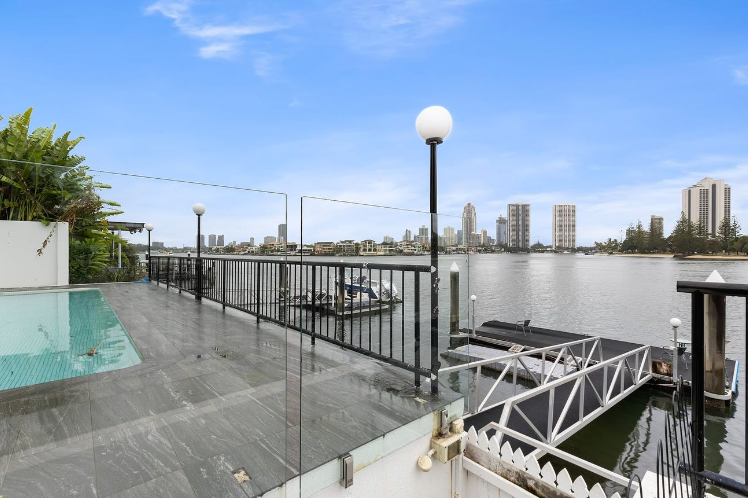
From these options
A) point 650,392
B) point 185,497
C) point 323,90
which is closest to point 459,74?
point 323,90

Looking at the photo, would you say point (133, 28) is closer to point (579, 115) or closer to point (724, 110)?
point (579, 115)

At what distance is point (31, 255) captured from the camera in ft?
4.36

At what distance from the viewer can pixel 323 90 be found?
48.5 ft

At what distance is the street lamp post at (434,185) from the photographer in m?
2.54

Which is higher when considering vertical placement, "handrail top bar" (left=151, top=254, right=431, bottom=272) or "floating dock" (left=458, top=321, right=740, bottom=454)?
"handrail top bar" (left=151, top=254, right=431, bottom=272)

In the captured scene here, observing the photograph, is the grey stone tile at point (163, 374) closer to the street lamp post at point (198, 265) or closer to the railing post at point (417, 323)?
the street lamp post at point (198, 265)

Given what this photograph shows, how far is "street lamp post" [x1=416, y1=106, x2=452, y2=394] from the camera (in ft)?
8.33

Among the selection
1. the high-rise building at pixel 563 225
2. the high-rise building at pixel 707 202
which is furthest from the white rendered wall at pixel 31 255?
the high-rise building at pixel 707 202

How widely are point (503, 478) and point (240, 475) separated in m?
2.21

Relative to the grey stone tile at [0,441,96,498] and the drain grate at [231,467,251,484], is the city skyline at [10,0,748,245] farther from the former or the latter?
Answer: the drain grate at [231,467,251,484]

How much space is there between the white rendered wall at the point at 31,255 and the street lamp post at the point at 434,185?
213 cm

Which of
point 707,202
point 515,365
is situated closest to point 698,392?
point 515,365

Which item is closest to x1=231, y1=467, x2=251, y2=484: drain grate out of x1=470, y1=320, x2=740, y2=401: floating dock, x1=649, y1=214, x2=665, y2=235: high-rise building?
x1=470, y1=320, x2=740, y2=401: floating dock

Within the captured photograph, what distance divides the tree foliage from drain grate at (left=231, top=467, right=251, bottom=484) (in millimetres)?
1125
